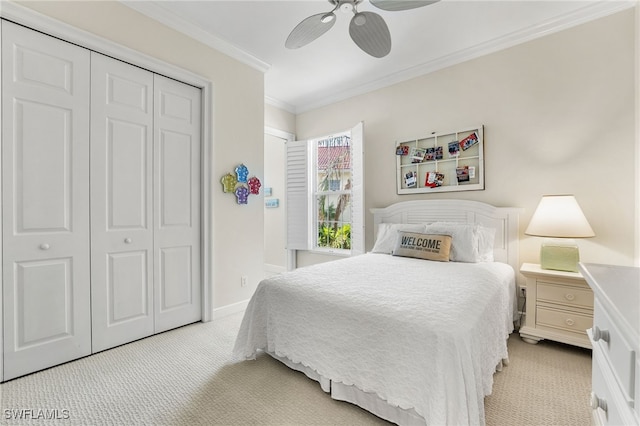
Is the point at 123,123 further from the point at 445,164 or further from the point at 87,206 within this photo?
the point at 445,164

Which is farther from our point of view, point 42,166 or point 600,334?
point 42,166

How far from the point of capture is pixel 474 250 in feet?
8.57

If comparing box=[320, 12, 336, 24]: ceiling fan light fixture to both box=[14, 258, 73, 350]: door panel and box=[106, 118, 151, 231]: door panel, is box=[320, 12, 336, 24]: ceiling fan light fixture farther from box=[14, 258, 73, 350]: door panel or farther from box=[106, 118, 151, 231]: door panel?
box=[14, 258, 73, 350]: door panel

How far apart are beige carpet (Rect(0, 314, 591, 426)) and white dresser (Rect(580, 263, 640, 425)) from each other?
2.25 feet

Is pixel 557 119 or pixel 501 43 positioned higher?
pixel 501 43

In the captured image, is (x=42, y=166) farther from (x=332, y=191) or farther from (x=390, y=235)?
(x=332, y=191)

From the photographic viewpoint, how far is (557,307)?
2.28 meters

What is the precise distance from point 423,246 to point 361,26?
187cm

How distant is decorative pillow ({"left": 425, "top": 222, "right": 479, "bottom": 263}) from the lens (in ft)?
8.54

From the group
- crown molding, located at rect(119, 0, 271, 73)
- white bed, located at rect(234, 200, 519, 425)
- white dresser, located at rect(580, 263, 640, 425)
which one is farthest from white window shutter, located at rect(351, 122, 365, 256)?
white dresser, located at rect(580, 263, 640, 425)

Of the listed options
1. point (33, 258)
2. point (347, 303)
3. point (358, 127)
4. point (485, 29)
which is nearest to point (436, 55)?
point (485, 29)

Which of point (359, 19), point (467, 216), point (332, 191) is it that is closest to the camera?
point (359, 19)

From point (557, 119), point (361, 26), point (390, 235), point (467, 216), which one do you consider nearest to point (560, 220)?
point (467, 216)

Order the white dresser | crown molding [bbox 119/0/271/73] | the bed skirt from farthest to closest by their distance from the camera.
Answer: crown molding [bbox 119/0/271/73] < the bed skirt < the white dresser
